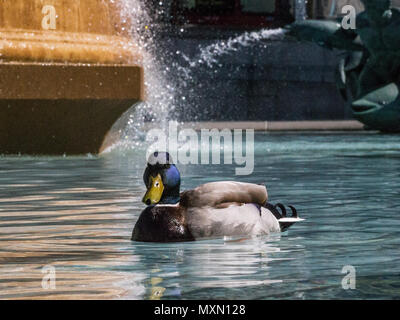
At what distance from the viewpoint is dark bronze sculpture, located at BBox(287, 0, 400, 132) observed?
1934cm

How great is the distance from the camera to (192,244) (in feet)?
22.5

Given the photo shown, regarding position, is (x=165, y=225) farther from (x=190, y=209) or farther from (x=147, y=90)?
(x=147, y=90)

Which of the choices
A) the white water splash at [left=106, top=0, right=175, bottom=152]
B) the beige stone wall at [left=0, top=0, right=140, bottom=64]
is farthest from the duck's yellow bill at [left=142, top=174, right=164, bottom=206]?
the white water splash at [left=106, top=0, right=175, bottom=152]

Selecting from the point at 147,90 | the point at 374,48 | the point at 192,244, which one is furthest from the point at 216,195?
the point at 374,48

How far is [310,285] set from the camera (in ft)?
17.9

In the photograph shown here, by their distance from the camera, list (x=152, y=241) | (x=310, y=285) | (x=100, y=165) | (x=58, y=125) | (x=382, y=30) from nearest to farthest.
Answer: (x=310, y=285), (x=152, y=241), (x=100, y=165), (x=58, y=125), (x=382, y=30)

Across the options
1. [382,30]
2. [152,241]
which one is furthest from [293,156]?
[152,241]

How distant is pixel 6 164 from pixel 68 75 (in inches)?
45.6

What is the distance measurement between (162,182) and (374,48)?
13.3 m

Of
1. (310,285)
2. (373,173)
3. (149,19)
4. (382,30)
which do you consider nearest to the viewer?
(310,285)

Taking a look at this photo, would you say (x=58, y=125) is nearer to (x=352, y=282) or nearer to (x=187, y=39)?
(x=352, y=282)

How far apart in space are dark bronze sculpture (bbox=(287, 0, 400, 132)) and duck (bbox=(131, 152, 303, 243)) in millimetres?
12400

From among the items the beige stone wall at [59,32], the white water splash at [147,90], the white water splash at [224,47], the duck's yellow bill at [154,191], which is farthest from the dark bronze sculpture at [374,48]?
the duck's yellow bill at [154,191]

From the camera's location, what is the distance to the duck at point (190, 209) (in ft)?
22.6
